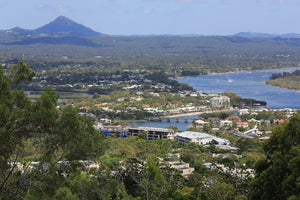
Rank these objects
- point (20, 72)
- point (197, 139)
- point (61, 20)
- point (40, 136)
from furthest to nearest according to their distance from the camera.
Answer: point (61, 20) < point (197, 139) < point (20, 72) < point (40, 136)

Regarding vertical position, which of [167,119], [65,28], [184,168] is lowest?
[167,119]

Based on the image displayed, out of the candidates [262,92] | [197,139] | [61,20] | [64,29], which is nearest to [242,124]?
[197,139]

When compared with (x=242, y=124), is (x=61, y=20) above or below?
above

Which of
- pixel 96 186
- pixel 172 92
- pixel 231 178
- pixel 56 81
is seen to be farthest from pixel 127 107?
pixel 96 186

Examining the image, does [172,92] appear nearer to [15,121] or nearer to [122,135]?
[122,135]

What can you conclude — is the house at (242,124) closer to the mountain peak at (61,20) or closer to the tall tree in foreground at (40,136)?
the tall tree in foreground at (40,136)

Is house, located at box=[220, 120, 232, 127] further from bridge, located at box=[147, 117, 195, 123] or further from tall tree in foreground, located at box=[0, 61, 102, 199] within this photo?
tall tree in foreground, located at box=[0, 61, 102, 199]

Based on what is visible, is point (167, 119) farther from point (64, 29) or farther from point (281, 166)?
point (64, 29)

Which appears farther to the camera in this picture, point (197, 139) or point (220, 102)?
point (220, 102)
